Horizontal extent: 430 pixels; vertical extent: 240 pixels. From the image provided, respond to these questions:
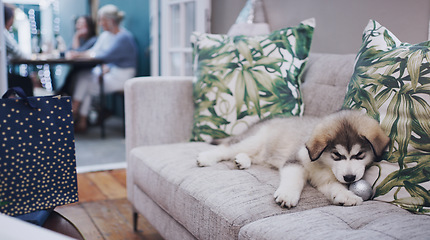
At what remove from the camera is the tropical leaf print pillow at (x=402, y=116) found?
48.8 inches

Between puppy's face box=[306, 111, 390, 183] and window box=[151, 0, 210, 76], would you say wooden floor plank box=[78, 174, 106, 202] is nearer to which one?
window box=[151, 0, 210, 76]

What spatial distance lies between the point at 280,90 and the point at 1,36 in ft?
7.36

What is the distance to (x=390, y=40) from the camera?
151cm

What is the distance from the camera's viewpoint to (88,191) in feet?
9.84

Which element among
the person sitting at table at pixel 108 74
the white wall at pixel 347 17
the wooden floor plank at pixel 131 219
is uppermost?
the white wall at pixel 347 17

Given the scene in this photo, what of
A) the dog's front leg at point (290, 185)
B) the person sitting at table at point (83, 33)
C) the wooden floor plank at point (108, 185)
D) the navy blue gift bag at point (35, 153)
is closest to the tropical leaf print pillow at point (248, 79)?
the dog's front leg at point (290, 185)

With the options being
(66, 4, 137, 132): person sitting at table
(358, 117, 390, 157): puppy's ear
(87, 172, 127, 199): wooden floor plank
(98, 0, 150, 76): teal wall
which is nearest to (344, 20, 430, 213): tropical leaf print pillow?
(358, 117, 390, 157): puppy's ear

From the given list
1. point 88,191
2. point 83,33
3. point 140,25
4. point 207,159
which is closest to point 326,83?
point 207,159

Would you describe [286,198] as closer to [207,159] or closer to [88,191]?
[207,159]

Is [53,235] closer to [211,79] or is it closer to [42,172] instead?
[42,172]

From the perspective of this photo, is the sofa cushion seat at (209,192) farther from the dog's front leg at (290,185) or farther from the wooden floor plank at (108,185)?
the wooden floor plank at (108,185)

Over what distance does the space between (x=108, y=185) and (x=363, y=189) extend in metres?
2.21

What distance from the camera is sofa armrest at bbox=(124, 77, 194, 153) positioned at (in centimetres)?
222

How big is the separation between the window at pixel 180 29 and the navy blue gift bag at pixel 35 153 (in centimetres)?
237
